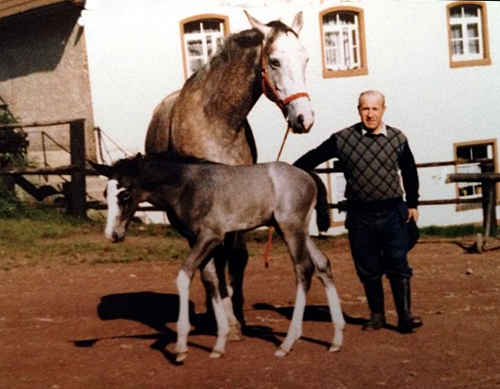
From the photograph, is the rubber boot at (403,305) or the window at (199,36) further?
the window at (199,36)

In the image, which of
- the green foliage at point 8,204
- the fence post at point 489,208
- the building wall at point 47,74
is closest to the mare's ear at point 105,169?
the fence post at point 489,208

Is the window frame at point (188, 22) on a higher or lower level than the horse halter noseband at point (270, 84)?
higher

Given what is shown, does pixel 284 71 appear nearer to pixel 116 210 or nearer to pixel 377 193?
pixel 377 193

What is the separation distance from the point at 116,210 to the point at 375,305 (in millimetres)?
2206

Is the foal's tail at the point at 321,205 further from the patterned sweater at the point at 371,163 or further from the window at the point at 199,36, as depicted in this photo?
the window at the point at 199,36

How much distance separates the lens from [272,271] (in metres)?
10.0

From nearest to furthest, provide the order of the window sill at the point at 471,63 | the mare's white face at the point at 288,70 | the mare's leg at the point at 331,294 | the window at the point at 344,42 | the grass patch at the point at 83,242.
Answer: the mare's leg at the point at 331,294 → the mare's white face at the point at 288,70 → the grass patch at the point at 83,242 → the window at the point at 344,42 → the window sill at the point at 471,63

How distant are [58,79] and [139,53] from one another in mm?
1867

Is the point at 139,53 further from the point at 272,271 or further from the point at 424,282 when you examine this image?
the point at 424,282

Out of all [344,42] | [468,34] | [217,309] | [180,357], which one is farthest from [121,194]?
[468,34]

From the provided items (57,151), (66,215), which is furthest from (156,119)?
(57,151)

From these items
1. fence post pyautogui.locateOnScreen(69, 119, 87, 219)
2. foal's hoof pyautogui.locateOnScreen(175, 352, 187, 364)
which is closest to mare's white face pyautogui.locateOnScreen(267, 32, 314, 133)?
foal's hoof pyautogui.locateOnScreen(175, 352, 187, 364)

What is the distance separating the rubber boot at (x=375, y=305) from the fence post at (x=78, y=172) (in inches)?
362

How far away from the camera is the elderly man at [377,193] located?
237 inches
